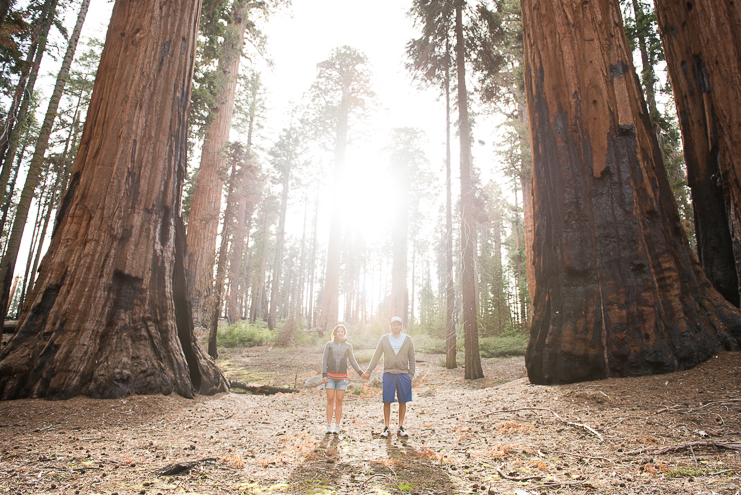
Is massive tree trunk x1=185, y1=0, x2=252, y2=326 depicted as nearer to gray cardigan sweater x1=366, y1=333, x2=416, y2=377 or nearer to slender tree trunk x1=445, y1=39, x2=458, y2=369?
slender tree trunk x1=445, y1=39, x2=458, y2=369

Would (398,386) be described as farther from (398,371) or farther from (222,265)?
(222,265)

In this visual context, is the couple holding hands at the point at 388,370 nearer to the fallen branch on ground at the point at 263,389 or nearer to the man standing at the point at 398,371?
the man standing at the point at 398,371

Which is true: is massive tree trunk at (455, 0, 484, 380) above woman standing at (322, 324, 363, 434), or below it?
above

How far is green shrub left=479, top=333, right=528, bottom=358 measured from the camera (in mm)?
15688

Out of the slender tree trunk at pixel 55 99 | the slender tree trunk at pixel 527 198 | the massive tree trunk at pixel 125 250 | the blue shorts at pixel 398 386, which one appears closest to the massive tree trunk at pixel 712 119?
the blue shorts at pixel 398 386

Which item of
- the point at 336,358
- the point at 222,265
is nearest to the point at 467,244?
the point at 336,358

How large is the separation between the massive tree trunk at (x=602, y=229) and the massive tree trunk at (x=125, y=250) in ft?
19.9

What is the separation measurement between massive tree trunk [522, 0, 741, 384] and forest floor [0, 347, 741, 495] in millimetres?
438

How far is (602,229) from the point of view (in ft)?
16.6

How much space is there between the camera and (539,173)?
19.6 ft

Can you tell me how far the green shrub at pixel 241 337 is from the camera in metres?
18.3

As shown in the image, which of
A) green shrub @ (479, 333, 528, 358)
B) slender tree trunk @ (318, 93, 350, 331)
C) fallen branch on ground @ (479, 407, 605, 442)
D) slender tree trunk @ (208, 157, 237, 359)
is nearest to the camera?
fallen branch on ground @ (479, 407, 605, 442)

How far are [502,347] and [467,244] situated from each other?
823 centimetres

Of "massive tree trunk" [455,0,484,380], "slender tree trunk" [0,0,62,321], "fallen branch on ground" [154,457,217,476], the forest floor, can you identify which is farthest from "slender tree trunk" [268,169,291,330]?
"fallen branch on ground" [154,457,217,476]
